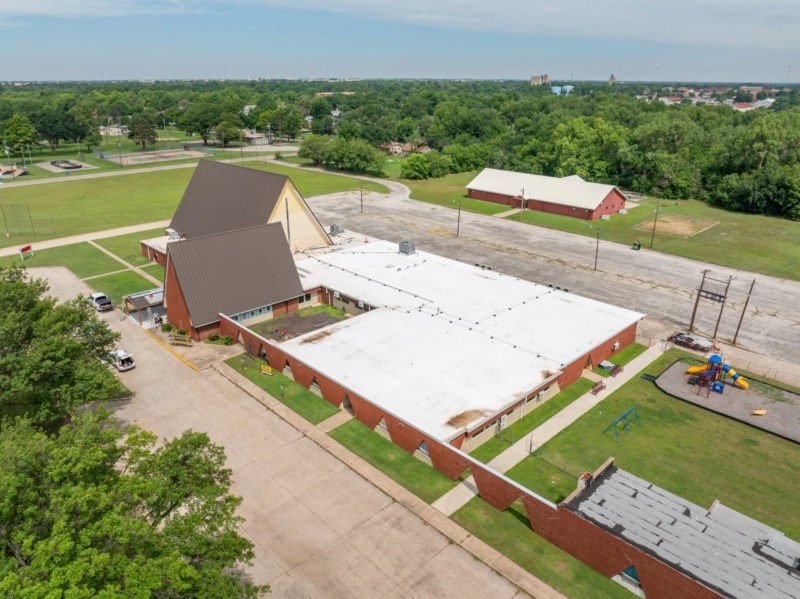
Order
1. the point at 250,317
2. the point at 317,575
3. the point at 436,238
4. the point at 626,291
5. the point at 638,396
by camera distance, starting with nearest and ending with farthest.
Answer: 1. the point at 317,575
2. the point at 638,396
3. the point at 250,317
4. the point at 626,291
5. the point at 436,238

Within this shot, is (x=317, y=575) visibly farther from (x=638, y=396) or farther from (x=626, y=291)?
(x=626, y=291)

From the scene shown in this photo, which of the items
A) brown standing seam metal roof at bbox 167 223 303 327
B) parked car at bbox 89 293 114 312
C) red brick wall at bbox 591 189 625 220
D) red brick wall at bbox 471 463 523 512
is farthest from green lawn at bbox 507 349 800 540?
red brick wall at bbox 591 189 625 220

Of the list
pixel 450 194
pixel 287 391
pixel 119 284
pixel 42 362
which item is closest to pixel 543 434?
pixel 287 391

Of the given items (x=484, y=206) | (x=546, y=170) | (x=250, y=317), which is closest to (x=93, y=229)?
(x=250, y=317)

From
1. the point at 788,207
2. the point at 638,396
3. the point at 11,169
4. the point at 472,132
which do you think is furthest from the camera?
the point at 472,132

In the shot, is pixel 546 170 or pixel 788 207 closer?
pixel 788 207

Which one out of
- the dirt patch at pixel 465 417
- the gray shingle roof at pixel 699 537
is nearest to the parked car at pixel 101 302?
the dirt patch at pixel 465 417
